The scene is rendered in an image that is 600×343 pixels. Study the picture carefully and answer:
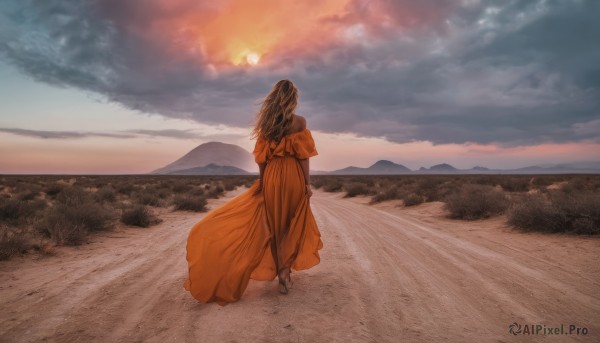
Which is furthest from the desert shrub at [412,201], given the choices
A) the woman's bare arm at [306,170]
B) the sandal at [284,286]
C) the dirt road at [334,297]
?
the sandal at [284,286]

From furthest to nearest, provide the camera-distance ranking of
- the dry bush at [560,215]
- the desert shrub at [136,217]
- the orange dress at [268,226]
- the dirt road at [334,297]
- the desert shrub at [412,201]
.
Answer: the desert shrub at [412,201], the desert shrub at [136,217], the dry bush at [560,215], the orange dress at [268,226], the dirt road at [334,297]

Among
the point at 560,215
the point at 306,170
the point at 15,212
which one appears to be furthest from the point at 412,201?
the point at 15,212

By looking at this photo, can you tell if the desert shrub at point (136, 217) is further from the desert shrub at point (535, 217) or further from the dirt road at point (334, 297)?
the desert shrub at point (535, 217)

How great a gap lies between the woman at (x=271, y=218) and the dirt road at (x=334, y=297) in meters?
0.38

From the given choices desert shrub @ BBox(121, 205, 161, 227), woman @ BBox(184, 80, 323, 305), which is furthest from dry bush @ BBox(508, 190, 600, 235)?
desert shrub @ BBox(121, 205, 161, 227)

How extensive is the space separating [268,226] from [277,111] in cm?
141

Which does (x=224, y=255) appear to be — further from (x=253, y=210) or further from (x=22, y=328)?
(x=22, y=328)

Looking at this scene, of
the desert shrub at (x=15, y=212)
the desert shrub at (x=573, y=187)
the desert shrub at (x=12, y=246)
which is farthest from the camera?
the desert shrub at (x=573, y=187)

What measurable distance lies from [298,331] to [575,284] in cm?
394

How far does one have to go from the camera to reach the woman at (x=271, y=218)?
14.8ft

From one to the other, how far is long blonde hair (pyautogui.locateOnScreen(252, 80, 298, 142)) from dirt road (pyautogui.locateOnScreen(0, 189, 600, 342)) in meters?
1.98

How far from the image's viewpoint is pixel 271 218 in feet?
15.9

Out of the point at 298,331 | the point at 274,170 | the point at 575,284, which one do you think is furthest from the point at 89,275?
the point at 575,284

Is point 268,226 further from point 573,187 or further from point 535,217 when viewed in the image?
point 573,187
